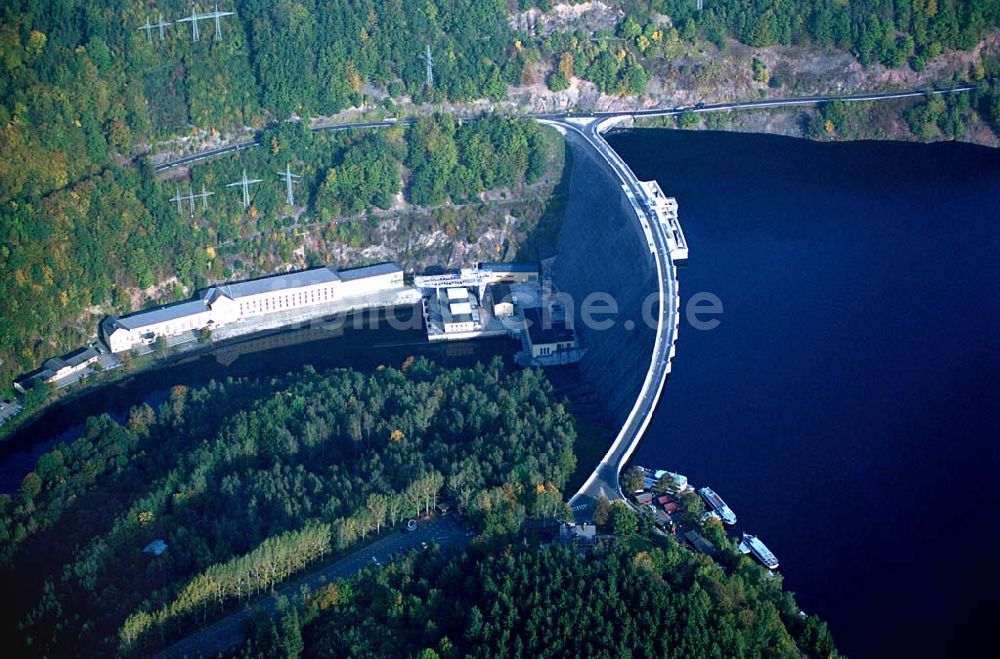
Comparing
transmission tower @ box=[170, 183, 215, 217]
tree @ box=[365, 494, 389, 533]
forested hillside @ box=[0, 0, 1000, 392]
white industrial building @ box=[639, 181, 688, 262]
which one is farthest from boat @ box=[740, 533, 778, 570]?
transmission tower @ box=[170, 183, 215, 217]

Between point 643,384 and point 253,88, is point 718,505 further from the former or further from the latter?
point 253,88

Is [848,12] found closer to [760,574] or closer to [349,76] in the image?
[349,76]

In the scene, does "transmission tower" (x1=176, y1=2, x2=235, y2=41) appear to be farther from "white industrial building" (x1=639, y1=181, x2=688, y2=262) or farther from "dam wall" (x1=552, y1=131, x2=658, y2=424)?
"white industrial building" (x1=639, y1=181, x2=688, y2=262)

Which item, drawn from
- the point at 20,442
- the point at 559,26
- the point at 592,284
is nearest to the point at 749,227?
the point at 592,284

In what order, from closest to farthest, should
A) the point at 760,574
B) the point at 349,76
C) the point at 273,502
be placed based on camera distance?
1. the point at 760,574
2. the point at 273,502
3. the point at 349,76

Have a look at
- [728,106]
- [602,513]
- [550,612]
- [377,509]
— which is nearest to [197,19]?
[728,106]

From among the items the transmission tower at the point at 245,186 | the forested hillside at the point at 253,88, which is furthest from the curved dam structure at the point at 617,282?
the transmission tower at the point at 245,186
